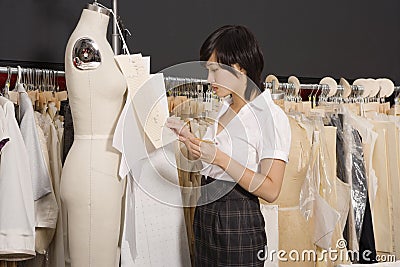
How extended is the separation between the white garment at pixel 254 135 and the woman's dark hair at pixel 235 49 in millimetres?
108

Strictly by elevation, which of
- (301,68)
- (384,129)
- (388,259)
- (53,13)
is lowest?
(388,259)

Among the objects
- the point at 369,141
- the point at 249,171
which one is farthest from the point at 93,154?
the point at 369,141

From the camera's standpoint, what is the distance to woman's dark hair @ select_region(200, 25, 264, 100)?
197 cm

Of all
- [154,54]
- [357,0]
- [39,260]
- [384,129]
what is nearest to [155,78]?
[39,260]

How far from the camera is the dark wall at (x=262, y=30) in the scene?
2.71 m

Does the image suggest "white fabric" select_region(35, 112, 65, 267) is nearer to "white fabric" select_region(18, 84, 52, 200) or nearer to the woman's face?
"white fabric" select_region(18, 84, 52, 200)

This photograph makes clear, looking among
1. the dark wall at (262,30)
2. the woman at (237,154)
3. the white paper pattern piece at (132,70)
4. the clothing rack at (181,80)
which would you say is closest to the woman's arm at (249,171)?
the woman at (237,154)

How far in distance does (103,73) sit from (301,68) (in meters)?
1.75

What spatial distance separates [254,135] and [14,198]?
747 millimetres

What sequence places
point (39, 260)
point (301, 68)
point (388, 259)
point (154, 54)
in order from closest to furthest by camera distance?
point (39, 260) → point (388, 259) → point (154, 54) → point (301, 68)

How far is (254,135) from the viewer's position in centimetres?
205

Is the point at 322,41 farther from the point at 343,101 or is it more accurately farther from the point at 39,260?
the point at 39,260

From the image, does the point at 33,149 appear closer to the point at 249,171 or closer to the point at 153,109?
the point at 153,109

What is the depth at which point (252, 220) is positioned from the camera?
207 centimetres
